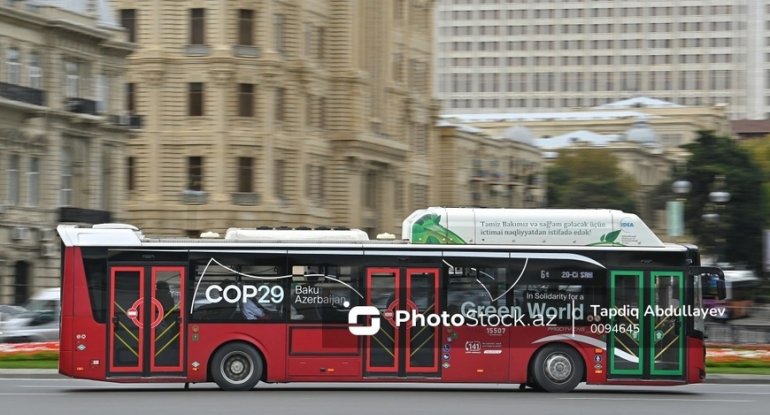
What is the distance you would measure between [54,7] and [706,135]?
53453 mm

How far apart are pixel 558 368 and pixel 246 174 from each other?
45941 mm

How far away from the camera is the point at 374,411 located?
23.2 meters

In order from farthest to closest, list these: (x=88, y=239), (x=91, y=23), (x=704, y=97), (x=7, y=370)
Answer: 1. (x=704, y=97)
2. (x=91, y=23)
3. (x=7, y=370)
4. (x=88, y=239)

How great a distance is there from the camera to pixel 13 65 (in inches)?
2164

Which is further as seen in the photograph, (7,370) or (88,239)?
(7,370)

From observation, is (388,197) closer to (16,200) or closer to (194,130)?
(194,130)

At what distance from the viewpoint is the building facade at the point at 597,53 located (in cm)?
19650

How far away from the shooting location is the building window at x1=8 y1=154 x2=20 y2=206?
55.3 m

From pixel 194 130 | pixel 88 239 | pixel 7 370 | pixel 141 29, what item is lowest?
pixel 7 370

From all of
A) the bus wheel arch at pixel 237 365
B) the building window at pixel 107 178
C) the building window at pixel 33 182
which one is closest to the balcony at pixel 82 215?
the building window at pixel 107 178

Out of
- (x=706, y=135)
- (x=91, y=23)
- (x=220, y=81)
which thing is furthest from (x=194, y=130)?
(x=706, y=135)

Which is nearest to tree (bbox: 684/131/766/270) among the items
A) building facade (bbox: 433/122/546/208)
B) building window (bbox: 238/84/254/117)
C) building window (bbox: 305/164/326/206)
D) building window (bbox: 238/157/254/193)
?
building facade (bbox: 433/122/546/208)

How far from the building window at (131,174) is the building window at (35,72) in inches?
637

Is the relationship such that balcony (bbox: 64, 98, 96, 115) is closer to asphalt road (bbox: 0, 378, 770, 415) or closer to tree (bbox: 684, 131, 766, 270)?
asphalt road (bbox: 0, 378, 770, 415)
